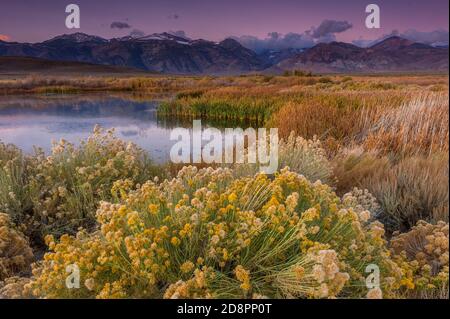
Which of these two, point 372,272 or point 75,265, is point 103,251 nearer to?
point 75,265

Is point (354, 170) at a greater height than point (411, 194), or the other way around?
point (354, 170)

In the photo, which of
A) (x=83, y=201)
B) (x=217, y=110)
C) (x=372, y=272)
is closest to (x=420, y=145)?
(x=372, y=272)

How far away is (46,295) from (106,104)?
101 ft

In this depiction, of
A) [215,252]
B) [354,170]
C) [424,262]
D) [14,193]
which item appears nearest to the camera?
[215,252]

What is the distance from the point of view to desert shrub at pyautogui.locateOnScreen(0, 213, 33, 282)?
167 inches

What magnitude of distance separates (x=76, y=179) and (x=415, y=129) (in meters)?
5.38

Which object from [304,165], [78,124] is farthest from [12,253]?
[78,124]

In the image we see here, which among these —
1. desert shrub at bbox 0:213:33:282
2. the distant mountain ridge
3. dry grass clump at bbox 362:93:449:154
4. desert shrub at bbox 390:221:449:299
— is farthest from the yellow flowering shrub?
the distant mountain ridge

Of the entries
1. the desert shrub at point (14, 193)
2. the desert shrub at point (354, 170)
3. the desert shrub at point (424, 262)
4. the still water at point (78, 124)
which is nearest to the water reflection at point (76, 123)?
the still water at point (78, 124)

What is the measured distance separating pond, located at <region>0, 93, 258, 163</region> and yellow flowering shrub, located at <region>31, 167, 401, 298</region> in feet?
29.4

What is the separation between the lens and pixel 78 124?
2133 cm

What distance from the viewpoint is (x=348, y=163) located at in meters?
6.64

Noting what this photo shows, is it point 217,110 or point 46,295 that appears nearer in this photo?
point 46,295

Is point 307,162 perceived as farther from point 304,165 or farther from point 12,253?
point 12,253
